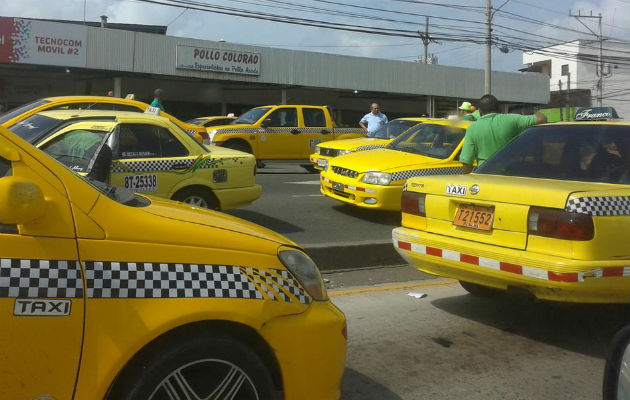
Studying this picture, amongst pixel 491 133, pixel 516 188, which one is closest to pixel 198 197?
pixel 491 133

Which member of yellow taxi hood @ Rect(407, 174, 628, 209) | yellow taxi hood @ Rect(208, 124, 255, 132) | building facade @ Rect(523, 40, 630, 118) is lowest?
yellow taxi hood @ Rect(407, 174, 628, 209)

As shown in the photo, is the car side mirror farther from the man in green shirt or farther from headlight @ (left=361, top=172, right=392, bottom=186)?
headlight @ (left=361, top=172, right=392, bottom=186)

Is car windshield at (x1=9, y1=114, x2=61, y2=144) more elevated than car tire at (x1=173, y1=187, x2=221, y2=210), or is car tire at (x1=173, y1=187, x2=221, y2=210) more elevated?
car windshield at (x1=9, y1=114, x2=61, y2=144)

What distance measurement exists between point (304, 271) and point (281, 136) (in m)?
13.6

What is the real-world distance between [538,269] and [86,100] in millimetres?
6559

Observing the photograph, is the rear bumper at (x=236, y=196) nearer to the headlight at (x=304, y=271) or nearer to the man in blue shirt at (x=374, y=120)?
the headlight at (x=304, y=271)

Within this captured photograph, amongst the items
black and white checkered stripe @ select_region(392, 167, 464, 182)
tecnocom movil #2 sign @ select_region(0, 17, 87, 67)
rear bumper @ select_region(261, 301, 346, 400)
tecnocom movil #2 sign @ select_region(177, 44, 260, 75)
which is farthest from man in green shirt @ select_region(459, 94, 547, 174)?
tecnocom movil #2 sign @ select_region(177, 44, 260, 75)

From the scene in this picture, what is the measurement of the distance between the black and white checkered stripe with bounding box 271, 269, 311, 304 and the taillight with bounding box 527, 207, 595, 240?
2135 mm

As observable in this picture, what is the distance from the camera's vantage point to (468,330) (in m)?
4.99

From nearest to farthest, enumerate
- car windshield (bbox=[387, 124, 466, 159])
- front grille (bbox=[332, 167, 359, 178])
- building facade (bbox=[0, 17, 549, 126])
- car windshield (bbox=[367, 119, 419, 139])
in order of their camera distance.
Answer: front grille (bbox=[332, 167, 359, 178]), car windshield (bbox=[387, 124, 466, 159]), car windshield (bbox=[367, 119, 419, 139]), building facade (bbox=[0, 17, 549, 126])

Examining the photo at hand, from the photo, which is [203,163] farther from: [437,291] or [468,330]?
[468,330]

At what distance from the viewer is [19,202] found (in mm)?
2197

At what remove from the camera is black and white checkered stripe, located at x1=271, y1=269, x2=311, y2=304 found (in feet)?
9.10

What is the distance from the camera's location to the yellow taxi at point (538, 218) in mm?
4105
